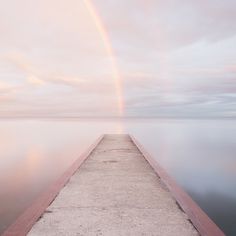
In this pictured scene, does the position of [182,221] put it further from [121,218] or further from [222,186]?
[222,186]

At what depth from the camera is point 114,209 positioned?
4.99 meters

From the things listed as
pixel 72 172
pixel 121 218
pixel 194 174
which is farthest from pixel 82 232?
pixel 194 174

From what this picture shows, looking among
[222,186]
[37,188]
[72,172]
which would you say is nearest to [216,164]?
[222,186]

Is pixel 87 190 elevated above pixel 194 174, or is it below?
above

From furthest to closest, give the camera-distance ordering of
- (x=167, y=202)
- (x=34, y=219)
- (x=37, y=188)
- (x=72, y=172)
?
1. (x=37, y=188)
2. (x=72, y=172)
3. (x=167, y=202)
4. (x=34, y=219)

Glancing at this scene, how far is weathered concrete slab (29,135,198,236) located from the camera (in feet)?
13.6

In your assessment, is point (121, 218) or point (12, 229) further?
point (121, 218)

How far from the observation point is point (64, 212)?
191 inches

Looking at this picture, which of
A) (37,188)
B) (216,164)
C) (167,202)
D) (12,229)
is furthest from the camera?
(216,164)

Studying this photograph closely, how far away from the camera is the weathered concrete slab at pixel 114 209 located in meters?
4.16

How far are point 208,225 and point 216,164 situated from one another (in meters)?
17.2

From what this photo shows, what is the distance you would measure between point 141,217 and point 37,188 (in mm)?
9421

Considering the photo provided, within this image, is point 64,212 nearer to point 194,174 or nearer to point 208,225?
point 208,225

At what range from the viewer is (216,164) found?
67.5 feet
